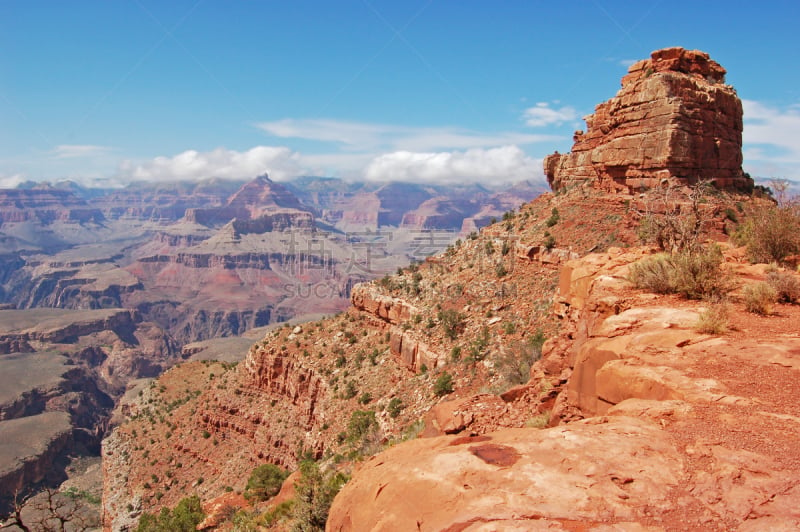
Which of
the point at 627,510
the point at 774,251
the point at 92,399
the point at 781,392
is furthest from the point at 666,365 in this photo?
the point at 92,399

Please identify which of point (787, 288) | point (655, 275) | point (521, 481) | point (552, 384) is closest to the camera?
point (521, 481)

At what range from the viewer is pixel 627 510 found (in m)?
6.01

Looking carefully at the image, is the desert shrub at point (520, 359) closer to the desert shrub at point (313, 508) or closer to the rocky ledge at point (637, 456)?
the rocky ledge at point (637, 456)

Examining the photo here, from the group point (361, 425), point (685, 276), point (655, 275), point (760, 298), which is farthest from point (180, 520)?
point (760, 298)

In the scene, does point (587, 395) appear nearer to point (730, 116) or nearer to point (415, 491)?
point (415, 491)

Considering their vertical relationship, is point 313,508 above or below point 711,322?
below

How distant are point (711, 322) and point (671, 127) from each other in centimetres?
2327

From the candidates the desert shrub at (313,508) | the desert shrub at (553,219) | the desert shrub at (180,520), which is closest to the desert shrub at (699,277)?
the desert shrub at (313,508)

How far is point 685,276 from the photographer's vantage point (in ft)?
43.5

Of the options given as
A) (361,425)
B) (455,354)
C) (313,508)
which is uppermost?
(313,508)

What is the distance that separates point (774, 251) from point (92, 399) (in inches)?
6461

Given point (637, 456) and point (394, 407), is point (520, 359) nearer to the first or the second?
point (394, 407)

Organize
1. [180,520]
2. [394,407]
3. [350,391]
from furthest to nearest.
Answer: [350,391], [394,407], [180,520]

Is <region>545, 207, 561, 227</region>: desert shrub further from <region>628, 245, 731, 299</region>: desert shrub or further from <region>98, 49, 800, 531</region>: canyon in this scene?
<region>628, 245, 731, 299</region>: desert shrub
